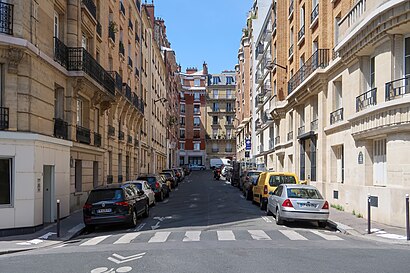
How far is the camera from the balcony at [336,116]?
70.7ft

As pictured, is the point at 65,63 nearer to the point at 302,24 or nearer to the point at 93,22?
the point at 93,22

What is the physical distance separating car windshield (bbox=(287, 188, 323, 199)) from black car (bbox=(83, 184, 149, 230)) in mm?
5459

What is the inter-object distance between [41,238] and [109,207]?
2404 mm

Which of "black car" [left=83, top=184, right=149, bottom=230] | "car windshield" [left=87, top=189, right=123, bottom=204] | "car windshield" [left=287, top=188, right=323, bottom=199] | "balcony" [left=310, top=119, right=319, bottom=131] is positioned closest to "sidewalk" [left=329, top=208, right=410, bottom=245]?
"car windshield" [left=287, top=188, right=323, bottom=199]

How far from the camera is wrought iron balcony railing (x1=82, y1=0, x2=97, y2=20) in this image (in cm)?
2196

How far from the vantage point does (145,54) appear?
147ft

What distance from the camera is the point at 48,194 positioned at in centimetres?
1709

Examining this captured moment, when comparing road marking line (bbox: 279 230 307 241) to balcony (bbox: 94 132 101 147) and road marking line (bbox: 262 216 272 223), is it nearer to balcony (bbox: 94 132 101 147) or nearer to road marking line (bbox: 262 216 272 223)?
road marking line (bbox: 262 216 272 223)

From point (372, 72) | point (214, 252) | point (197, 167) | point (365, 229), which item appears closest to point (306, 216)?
point (365, 229)

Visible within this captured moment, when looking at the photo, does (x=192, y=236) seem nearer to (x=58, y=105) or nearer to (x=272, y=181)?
(x=272, y=181)

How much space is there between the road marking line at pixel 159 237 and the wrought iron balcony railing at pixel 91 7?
12408 mm

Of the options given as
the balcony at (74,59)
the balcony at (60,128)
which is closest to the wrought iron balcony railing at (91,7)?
the balcony at (74,59)

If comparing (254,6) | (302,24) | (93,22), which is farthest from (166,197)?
(254,6)

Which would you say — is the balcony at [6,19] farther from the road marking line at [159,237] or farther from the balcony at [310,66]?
the balcony at [310,66]
